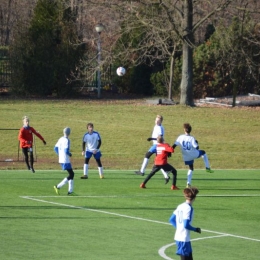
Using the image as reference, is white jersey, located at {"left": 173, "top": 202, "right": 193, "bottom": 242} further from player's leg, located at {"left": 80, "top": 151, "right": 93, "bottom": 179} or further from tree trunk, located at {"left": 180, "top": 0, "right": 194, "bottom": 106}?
tree trunk, located at {"left": 180, "top": 0, "right": 194, "bottom": 106}

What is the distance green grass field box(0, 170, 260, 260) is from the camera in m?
16.2

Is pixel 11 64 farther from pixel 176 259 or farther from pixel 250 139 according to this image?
pixel 176 259

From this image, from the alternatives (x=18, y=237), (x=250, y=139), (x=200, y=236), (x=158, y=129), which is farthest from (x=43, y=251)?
(x=250, y=139)

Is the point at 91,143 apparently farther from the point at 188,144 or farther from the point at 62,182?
the point at 62,182

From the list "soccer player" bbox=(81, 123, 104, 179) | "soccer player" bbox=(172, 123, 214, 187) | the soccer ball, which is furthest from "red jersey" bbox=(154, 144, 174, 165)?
the soccer ball

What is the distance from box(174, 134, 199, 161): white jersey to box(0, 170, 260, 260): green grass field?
1.17 meters

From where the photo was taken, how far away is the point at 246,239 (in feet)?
58.1

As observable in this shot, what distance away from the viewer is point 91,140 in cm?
2703

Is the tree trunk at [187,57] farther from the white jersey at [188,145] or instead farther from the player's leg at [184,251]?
the player's leg at [184,251]

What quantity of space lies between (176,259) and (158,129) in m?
12.2

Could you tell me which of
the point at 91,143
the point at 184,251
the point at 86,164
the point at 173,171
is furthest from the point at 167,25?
the point at 184,251

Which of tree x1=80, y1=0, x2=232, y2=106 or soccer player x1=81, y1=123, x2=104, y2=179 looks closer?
soccer player x1=81, y1=123, x2=104, y2=179

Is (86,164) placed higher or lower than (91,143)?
lower

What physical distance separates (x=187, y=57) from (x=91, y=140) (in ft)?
73.6
